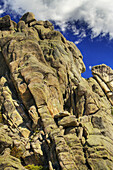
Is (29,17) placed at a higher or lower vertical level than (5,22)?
higher

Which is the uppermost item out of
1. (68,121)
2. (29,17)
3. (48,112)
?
(29,17)

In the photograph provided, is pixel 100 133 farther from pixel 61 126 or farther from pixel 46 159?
pixel 46 159

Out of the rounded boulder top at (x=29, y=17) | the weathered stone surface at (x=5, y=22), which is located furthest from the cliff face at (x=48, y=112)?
the rounded boulder top at (x=29, y=17)

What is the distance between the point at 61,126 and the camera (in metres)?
34.1

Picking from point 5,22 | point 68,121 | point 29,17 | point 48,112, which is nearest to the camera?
point 68,121

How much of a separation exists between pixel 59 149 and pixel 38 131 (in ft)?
33.2

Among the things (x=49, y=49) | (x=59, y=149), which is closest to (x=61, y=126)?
(x=59, y=149)

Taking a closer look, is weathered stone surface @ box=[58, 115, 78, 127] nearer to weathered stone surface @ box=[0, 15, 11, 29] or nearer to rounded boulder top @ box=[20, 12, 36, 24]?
weathered stone surface @ box=[0, 15, 11, 29]

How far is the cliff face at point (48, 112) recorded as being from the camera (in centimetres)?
2712

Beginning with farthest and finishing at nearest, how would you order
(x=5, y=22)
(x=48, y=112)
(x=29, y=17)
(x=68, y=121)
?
1. (x=29, y=17)
2. (x=5, y=22)
3. (x=48, y=112)
4. (x=68, y=121)

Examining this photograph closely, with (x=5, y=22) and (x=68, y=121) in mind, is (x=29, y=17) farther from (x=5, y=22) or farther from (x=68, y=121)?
(x=68, y=121)

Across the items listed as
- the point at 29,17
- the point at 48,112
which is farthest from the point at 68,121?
the point at 29,17

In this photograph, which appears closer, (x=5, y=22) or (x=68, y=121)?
(x=68, y=121)

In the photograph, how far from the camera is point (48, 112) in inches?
1496
